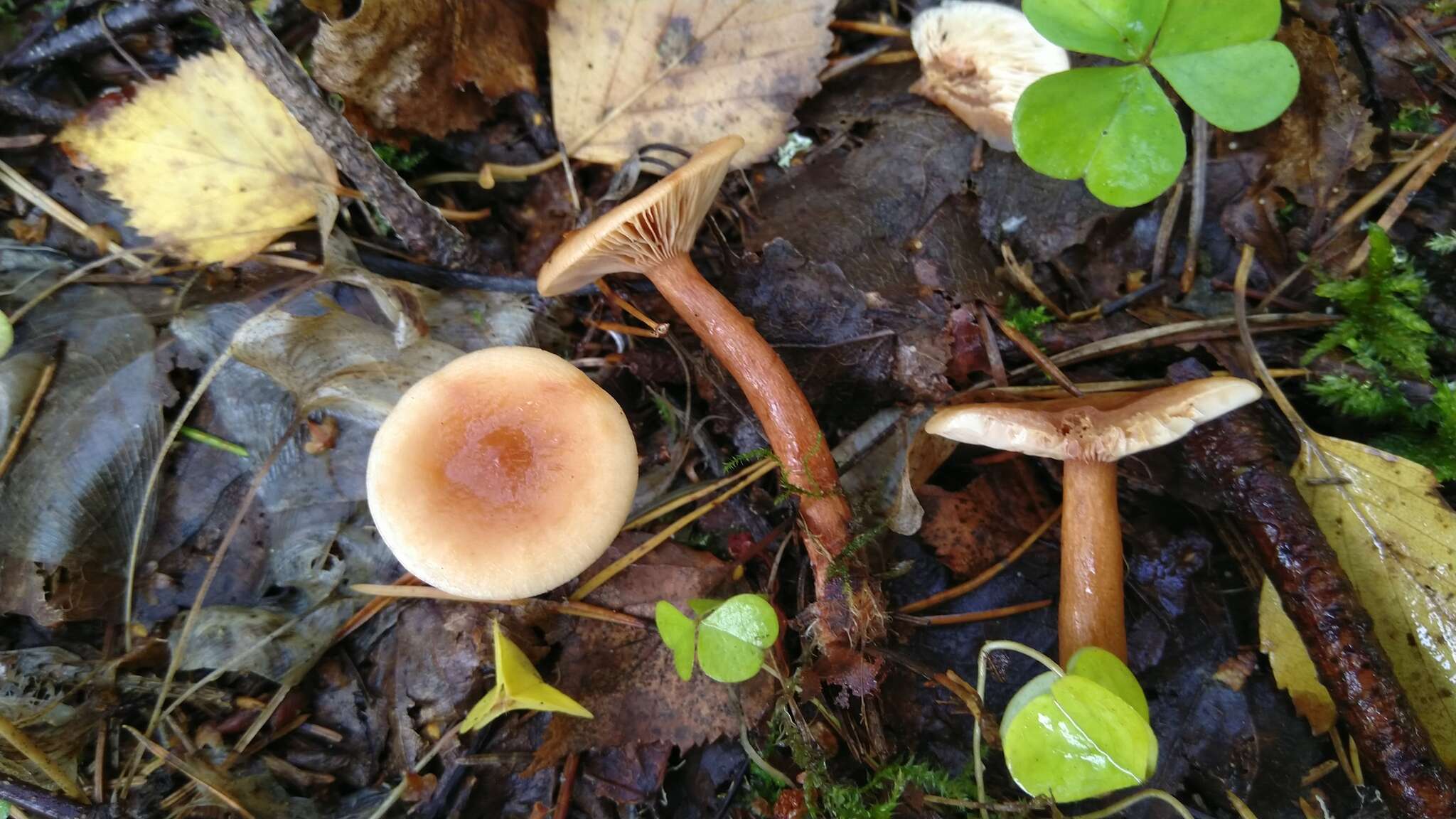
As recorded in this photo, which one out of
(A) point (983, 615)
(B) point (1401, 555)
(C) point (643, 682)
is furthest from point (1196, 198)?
(C) point (643, 682)

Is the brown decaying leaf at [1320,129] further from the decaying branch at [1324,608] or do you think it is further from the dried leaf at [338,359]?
the dried leaf at [338,359]

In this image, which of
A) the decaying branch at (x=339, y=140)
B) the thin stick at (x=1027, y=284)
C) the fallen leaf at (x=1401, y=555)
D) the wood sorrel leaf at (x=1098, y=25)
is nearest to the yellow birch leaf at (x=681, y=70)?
the decaying branch at (x=339, y=140)

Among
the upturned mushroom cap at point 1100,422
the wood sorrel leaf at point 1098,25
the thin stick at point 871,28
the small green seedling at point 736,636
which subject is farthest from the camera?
the thin stick at point 871,28

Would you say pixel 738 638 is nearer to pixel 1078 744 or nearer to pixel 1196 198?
pixel 1078 744

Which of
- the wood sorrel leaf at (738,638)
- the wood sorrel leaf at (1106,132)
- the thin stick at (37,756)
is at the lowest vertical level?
the wood sorrel leaf at (738,638)

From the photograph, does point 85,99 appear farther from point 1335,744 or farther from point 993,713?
point 1335,744

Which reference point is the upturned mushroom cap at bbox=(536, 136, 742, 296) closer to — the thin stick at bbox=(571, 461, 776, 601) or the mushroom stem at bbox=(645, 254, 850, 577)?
the mushroom stem at bbox=(645, 254, 850, 577)

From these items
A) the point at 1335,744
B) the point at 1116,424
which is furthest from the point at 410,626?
the point at 1335,744
